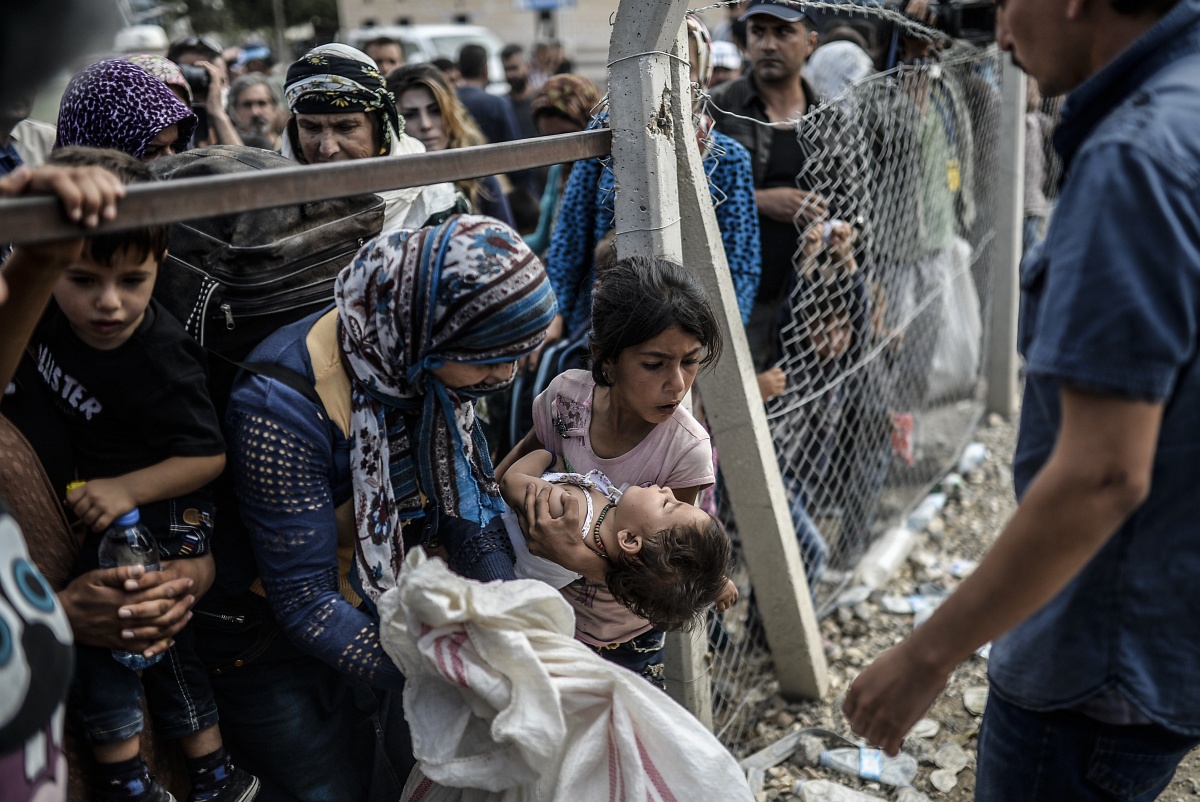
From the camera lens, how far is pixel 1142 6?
1.26 meters

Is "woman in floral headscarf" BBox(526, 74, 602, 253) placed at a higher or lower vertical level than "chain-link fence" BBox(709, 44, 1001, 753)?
higher

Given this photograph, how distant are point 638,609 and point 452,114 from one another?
10.1 ft

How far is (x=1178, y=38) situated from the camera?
4.22 ft

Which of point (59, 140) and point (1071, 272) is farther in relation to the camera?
point (59, 140)

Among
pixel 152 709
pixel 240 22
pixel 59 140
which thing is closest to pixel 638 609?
pixel 152 709

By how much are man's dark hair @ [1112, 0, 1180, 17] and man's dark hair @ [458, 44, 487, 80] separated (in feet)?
26.3

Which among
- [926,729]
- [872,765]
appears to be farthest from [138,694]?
[926,729]

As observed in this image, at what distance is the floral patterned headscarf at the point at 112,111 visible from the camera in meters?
2.45

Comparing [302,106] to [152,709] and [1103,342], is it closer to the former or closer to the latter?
[152,709]

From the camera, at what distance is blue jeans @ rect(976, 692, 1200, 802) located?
1.44 metres

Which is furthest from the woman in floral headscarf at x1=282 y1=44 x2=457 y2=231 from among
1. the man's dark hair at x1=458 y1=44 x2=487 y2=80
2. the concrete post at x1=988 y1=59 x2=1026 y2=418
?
the man's dark hair at x1=458 y1=44 x2=487 y2=80

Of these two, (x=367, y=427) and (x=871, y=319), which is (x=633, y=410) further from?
(x=871, y=319)

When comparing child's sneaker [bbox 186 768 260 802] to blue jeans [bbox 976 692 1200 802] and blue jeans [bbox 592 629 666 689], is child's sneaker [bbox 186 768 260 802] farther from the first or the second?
blue jeans [bbox 976 692 1200 802]

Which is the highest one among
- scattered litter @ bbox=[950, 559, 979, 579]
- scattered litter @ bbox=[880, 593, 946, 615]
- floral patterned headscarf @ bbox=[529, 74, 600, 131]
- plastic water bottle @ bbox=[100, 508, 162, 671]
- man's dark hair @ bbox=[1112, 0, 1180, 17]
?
man's dark hair @ bbox=[1112, 0, 1180, 17]
